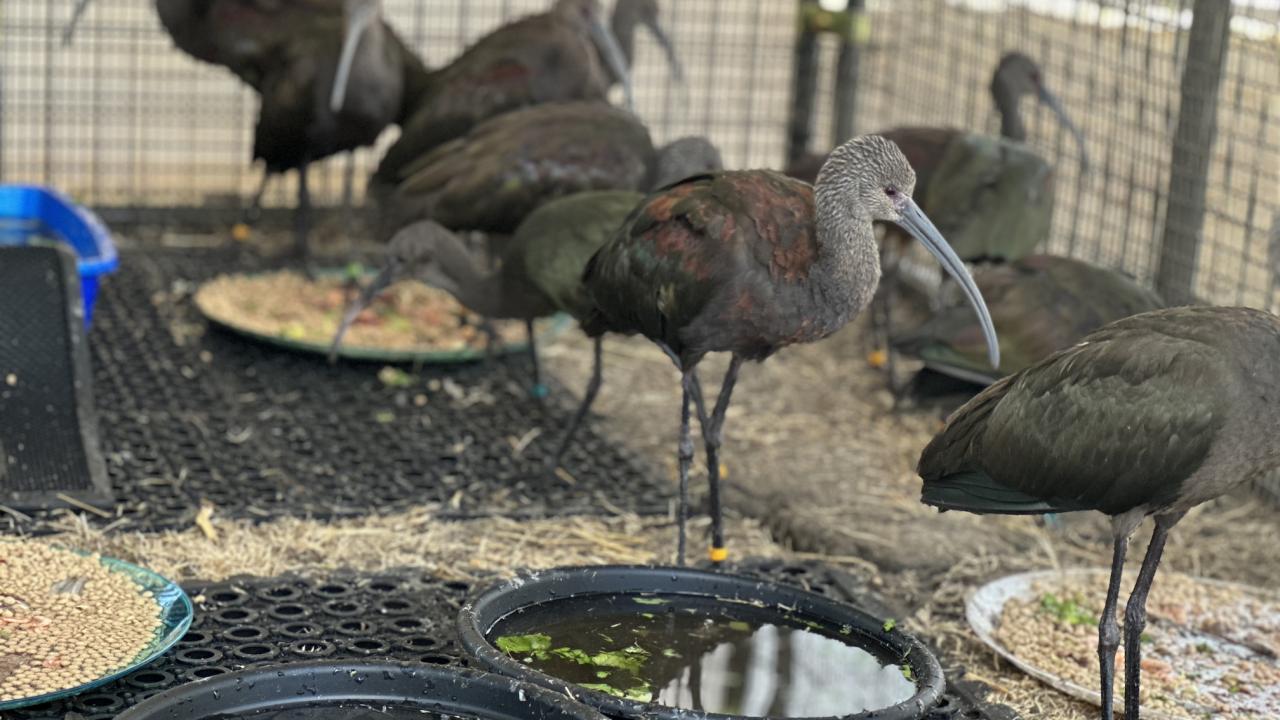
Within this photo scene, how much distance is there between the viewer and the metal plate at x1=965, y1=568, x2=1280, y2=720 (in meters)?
3.51

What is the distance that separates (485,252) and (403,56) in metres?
0.89

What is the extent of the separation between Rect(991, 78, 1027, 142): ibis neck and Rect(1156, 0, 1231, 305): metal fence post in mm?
748

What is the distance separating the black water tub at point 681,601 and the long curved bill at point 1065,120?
8.64 ft

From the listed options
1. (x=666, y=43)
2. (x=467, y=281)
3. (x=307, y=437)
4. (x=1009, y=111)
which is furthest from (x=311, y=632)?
(x=666, y=43)

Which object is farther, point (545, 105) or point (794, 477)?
point (545, 105)

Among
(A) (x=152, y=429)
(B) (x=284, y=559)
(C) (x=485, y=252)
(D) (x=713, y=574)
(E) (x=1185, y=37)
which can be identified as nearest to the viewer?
(D) (x=713, y=574)

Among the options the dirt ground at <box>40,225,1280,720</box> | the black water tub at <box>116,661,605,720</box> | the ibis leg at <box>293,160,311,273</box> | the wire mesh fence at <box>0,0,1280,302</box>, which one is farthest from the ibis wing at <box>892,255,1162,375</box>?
the ibis leg at <box>293,160,311,273</box>

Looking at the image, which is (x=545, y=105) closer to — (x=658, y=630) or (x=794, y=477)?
(x=794, y=477)

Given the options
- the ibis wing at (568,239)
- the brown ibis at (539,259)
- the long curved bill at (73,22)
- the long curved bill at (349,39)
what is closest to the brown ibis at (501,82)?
the long curved bill at (349,39)

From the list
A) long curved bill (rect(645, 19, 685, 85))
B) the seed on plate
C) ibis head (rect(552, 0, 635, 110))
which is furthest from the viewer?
long curved bill (rect(645, 19, 685, 85))

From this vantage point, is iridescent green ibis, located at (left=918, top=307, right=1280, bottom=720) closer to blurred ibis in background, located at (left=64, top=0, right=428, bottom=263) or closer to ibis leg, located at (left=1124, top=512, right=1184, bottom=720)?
ibis leg, located at (left=1124, top=512, right=1184, bottom=720)

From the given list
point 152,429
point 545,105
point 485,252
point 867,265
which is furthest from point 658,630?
point 485,252

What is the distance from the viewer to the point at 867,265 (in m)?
3.79

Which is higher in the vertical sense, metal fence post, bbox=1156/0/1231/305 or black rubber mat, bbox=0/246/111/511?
metal fence post, bbox=1156/0/1231/305
